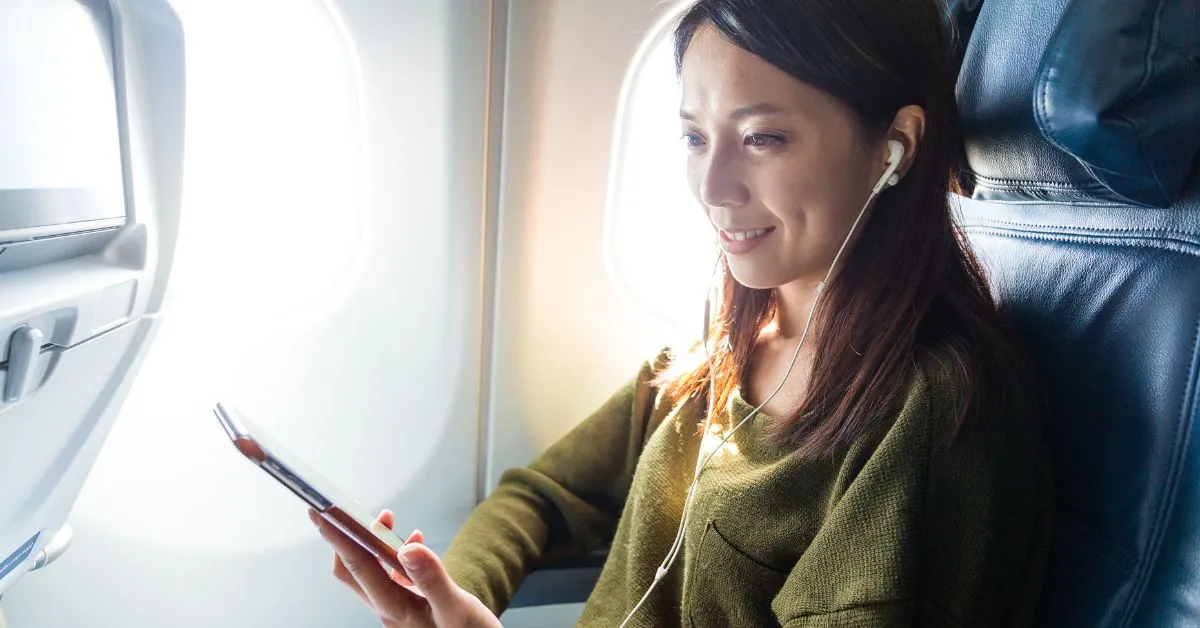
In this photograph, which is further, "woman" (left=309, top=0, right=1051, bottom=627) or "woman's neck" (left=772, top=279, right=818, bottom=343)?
"woman's neck" (left=772, top=279, right=818, bottom=343)

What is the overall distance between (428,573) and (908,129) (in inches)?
28.6

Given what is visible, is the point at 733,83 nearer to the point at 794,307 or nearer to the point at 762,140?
the point at 762,140

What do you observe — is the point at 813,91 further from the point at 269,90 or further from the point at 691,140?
the point at 269,90

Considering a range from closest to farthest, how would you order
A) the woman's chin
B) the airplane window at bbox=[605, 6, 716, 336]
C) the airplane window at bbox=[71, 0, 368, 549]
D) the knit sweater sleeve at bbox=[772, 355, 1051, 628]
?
1. the knit sweater sleeve at bbox=[772, 355, 1051, 628]
2. the woman's chin
3. the airplane window at bbox=[71, 0, 368, 549]
4. the airplane window at bbox=[605, 6, 716, 336]

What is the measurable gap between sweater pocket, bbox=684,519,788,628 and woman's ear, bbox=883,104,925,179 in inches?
19.1

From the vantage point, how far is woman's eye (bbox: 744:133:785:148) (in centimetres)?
98

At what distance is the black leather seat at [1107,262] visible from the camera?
0.73 meters

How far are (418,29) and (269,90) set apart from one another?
9.6 inches

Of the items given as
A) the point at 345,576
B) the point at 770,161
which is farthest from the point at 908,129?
the point at 345,576

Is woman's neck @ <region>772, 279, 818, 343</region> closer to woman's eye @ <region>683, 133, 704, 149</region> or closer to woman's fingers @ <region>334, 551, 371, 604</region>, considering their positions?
woman's eye @ <region>683, 133, 704, 149</region>

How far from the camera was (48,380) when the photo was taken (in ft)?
2.89

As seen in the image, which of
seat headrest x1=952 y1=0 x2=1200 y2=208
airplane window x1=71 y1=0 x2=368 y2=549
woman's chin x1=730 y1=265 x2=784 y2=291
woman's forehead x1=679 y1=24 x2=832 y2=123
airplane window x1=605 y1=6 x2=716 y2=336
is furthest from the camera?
airplane window x1=605 y1=6 x2=716 y2=336

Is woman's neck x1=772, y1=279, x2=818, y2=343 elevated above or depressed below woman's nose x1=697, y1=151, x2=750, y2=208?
below

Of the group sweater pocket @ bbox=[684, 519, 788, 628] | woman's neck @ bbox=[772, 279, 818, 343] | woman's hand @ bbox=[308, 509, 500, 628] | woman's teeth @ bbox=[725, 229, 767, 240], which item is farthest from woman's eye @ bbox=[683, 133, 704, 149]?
woman's hand @ bbox=[308, 509, 500, 628]
